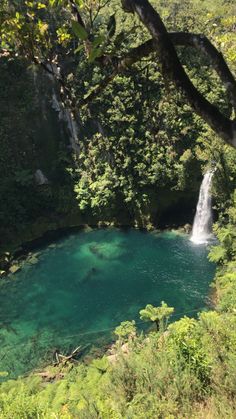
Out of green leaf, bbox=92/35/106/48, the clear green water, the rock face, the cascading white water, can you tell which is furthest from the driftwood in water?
the rock face

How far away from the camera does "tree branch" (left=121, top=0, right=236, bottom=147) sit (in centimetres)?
303

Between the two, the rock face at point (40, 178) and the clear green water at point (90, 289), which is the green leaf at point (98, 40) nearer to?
the clear green water at point (90, 289)

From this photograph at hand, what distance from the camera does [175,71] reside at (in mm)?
3049

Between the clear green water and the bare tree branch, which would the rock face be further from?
the bare tree branch

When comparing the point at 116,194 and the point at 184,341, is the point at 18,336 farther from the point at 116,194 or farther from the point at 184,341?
the point at 116,194

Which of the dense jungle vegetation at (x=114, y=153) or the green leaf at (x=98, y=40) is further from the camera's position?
the dense jungle vegetation at (x=114, y=153)

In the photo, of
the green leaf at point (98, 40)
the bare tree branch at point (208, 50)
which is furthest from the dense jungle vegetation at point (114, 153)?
the green leaf at point (98, 40)

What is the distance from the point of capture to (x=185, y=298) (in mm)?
25406

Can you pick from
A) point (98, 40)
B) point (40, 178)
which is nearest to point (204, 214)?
point (40, 178)

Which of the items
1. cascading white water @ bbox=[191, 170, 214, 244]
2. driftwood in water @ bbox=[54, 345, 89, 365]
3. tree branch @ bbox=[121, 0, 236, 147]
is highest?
tree branch @ bbox=[121, 0, 236, 147]

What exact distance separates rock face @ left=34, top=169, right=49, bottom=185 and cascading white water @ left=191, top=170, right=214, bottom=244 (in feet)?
52.7

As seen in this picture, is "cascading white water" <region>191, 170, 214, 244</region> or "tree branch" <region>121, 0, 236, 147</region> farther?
"cascading white water" <region>191, 170, 214, 244</region>

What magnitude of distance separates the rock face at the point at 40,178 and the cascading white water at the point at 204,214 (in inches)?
633

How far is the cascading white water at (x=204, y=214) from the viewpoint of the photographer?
3381 centimetres
